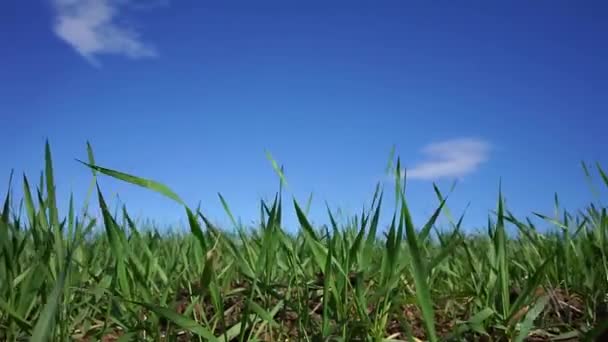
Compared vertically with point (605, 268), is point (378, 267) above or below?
above

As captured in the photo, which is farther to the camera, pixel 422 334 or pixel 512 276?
pixel 512 276

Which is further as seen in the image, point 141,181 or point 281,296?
point 281,296

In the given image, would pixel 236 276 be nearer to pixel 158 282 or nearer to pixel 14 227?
pixel 158 282

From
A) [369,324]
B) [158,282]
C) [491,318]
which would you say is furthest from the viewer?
[158,282]

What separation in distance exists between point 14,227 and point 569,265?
2.12 meters

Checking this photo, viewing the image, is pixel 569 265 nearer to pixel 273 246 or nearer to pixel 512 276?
pixel 512 276

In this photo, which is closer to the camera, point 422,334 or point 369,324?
point 369,324

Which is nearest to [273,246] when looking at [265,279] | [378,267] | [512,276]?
[265,279]

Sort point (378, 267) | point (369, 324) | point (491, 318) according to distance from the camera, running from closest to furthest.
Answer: point (369, 324) → point (491, 318) → point (378, 267)

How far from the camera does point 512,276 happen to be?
265cm

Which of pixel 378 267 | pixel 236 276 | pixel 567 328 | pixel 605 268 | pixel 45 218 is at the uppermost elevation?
pixel 45 218

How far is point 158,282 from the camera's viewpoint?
8.48 ft

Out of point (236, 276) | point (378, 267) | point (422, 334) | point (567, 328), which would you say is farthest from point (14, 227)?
point (567, 328)

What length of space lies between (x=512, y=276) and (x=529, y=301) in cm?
62
